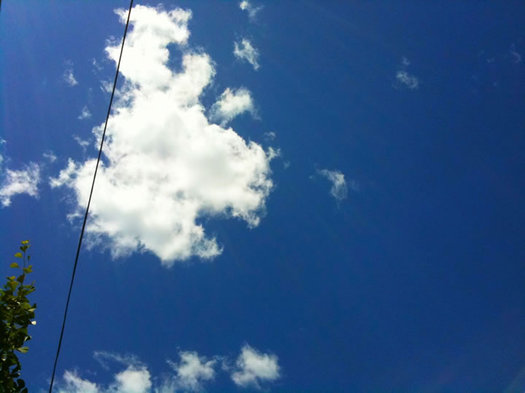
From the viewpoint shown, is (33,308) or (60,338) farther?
(60,338)

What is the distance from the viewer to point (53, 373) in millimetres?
6211

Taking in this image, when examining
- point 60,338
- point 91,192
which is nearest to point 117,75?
point 91,192

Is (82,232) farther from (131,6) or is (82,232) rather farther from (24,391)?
→ (131,6)

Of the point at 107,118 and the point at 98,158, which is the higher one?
the point at 107,118

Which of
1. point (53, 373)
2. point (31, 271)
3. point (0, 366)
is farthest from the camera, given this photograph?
point (53, 373)

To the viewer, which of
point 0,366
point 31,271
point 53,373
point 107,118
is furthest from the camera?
point 107,118

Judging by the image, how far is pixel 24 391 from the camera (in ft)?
16.9

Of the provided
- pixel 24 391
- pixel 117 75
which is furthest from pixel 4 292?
pixel 117 75

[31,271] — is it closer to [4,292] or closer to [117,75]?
[4,292]

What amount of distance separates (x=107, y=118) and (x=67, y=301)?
9.77ft

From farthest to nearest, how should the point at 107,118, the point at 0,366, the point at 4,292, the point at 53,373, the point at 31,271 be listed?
the point at 107,118 < the point at 53,373 < the point at 31,271 < the point at 4,292 < the point at 0,366

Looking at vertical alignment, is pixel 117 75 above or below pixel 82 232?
above

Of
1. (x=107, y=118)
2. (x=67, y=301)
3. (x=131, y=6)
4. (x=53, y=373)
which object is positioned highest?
(x=131, y=6)

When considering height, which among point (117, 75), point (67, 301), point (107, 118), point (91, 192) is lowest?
point (67, 301)
